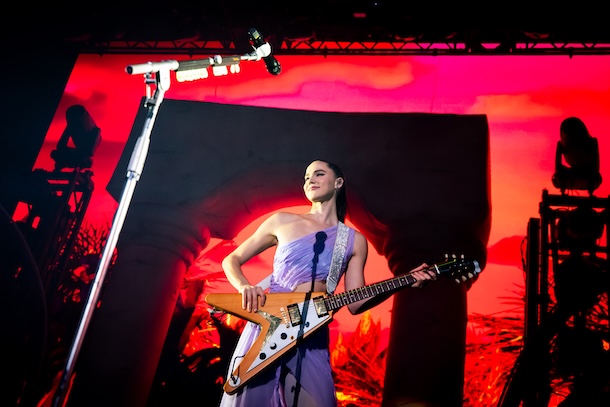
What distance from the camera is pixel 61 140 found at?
6.07 m

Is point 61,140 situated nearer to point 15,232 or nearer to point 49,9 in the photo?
point 15,232

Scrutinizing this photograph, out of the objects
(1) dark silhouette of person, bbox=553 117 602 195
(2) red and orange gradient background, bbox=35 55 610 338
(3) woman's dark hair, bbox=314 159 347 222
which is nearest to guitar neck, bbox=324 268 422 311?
(3) woman's dark hair, bbox=314 159 347 222

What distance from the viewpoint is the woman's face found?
11.7 feet

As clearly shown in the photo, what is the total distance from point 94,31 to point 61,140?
1819 millimetres

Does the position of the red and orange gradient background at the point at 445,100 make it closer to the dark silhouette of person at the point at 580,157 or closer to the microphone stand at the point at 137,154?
the dark silhouette of person at the point at 580,157

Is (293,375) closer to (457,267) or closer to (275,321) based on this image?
(275,321)

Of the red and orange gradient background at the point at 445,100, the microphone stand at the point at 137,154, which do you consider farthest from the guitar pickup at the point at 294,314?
the red and orange gradient background at the point at 445,100

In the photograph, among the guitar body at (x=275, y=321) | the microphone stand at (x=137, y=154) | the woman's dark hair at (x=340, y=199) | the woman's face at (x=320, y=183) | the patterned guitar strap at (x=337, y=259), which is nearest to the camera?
the microphone stand at (x=137, y=154)

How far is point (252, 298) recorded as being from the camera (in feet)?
9.22

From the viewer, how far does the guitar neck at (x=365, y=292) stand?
9.59 feet

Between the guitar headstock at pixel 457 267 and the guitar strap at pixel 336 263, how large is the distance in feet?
2.02

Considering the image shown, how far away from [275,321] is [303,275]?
0.39 meters

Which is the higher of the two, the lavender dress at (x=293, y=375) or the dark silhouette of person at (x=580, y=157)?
the dark silhouette of person at (x=580, y=157)

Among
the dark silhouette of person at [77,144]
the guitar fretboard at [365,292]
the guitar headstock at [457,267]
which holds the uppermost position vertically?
the dark silhouette of person at [77,144]
